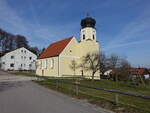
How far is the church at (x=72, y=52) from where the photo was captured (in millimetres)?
32781

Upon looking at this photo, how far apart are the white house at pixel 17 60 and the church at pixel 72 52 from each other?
21.6 metres

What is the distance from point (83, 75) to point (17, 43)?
1740 inches

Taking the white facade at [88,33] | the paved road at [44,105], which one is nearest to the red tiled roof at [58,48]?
the white facade at [88,33]

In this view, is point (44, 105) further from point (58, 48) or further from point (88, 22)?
point (88, 22)

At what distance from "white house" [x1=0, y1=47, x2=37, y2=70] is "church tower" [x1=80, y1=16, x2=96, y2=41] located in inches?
1165

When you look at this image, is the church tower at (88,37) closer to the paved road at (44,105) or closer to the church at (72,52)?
the church at (72,52)

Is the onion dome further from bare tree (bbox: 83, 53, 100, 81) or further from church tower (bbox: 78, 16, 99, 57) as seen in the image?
bare tree (bbox: 83, 53, 100, 81)

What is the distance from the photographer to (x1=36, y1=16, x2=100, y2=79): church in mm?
32781

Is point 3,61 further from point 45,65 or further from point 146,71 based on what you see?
point 146,71

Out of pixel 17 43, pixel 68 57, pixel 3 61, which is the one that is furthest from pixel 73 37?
pixel 17 43

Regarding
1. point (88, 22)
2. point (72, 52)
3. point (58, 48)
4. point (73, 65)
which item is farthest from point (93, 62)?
point (88, 22)

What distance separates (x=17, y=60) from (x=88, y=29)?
1283 inches

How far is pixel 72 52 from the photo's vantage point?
3472 centimetres

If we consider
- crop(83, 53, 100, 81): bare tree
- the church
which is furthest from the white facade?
crop(83, 53, 100, 81): bare tree
